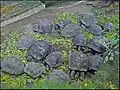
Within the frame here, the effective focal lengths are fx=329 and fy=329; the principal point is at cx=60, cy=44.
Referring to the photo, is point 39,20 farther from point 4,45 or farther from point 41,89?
point 41,89

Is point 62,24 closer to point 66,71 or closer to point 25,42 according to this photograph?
point 25,42

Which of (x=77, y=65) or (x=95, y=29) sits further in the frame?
(x=95, y=29)

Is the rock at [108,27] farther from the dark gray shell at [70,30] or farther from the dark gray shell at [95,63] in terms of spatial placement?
the dark gray shell at [95,63]

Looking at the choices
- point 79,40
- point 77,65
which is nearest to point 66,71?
point 77,65

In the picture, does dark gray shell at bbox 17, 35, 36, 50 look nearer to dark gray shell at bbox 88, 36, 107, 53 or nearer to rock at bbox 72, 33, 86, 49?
rock at bbox 72, 33, 86, 49

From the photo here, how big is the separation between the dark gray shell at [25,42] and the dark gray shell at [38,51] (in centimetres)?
23

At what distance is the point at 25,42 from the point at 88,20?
212cm

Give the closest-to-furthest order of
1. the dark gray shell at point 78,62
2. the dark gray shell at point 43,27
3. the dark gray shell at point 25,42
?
1. the dark gray shell at point 78,62
2. the dark gray shell at point 25,42
3. the dark gray shell at point 43,27

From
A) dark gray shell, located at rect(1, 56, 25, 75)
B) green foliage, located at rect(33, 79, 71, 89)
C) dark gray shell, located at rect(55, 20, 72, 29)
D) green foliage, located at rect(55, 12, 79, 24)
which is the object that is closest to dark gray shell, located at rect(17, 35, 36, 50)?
dark gray shell, located at rect(1, 56, 25, 75)

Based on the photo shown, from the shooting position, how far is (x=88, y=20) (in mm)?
8828

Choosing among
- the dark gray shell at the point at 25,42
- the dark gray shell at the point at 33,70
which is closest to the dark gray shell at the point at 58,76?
the dark gray shell at the point at 33,70

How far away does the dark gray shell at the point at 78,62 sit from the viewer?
677 cm

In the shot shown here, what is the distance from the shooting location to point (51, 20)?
925cm

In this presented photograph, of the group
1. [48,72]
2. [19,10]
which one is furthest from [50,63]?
[19,10]
